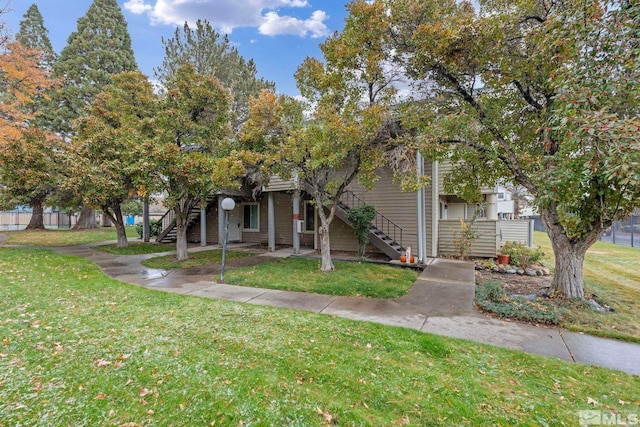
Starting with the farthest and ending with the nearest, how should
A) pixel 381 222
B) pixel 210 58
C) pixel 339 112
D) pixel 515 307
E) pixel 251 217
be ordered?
1. pixel 210 58
2. pixel 251 217
3. pixel 381 222
4. pixel 339 112
5. pixel 515 307

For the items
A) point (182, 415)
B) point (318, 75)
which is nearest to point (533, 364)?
point (182, 415)

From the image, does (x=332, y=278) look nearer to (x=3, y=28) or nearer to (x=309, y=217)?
(x=309, y=217)

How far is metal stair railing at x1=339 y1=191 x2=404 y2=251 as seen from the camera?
35.5 feet

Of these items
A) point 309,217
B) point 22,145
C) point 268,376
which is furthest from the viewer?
point 309,217

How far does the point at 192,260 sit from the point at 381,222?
6.96 meters

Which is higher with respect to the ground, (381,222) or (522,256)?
(381,222)

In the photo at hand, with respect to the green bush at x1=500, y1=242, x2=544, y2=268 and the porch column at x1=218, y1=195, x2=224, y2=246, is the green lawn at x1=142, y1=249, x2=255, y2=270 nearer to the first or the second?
the porch column at x1=218, y1=195, x2=224, y2=246

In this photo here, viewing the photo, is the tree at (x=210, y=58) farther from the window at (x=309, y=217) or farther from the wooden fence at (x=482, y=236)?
the wooden fence at (x=482, y=236)

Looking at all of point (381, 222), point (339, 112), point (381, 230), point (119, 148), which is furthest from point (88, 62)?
point (381, 230)

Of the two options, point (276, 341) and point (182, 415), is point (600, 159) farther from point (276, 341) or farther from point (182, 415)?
point (182, 415)

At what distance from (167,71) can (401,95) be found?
58.1 feet

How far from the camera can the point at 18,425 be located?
2258 mm

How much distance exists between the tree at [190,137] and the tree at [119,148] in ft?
1.51

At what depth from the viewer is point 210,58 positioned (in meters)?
19.2
